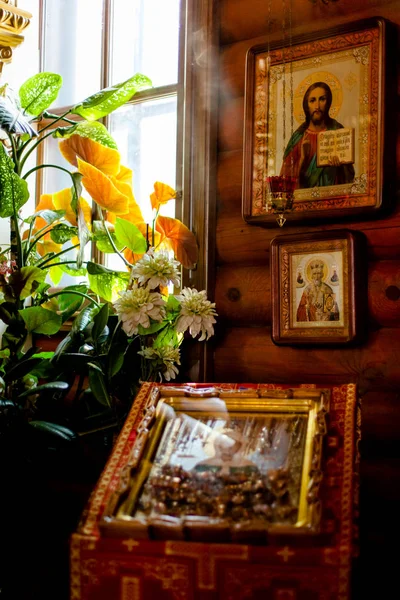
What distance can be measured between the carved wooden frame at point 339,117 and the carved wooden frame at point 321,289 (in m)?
0.08

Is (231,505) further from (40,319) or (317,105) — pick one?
(317,105)

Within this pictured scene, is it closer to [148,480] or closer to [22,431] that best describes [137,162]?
[22,431]

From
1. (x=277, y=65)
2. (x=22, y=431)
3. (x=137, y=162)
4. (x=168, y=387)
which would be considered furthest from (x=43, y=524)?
(x=277, y=65)

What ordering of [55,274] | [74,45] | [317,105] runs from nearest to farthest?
[317,105] < [55,274] < [74,45]

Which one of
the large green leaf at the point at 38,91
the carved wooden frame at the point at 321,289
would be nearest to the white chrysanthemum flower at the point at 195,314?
the carved wooden frame at the point at 321,289

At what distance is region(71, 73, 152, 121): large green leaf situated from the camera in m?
2.15

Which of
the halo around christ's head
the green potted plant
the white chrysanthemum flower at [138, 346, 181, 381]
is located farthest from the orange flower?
the halo around christ's head

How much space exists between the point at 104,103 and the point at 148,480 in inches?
51.8

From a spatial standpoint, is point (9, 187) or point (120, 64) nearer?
point (9, 187)

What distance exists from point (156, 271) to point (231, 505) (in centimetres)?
75

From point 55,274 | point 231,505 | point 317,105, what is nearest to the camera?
point 231,505

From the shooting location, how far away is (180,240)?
209 centimetres

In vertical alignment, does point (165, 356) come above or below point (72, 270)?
below

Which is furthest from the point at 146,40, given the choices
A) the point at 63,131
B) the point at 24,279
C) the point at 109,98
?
the point at 24,279
